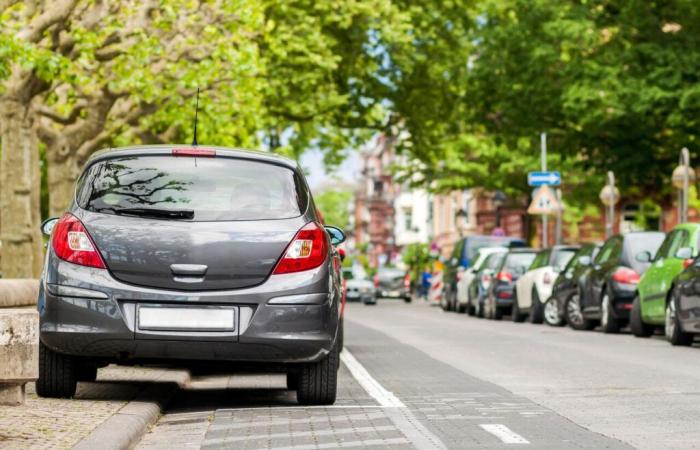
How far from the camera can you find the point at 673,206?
231 feet

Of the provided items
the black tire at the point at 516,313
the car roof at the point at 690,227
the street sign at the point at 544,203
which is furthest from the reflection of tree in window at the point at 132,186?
the street sign at the point at 544,203

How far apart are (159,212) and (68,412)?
59.9 inches

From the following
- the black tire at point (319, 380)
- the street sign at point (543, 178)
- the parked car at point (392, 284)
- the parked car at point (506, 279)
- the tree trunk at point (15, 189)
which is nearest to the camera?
the black tire at point (319, 380)

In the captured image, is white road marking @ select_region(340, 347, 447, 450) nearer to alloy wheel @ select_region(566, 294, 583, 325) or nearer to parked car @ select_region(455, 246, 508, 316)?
alloy wheel @ select_region(566, 294, 583, 325)

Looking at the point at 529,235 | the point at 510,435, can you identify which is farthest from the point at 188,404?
the point at 529,235

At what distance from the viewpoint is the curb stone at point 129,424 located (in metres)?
9.01

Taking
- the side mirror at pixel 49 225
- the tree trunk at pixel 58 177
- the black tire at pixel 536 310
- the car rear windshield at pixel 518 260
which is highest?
the tree trunk at pixel 58 177

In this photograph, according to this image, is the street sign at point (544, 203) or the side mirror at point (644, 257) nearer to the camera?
the side mirror at point (644, 257)

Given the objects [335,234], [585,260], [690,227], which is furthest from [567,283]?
[335,234]

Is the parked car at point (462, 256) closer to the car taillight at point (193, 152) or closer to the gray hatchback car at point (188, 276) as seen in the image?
the car taillight at point (193, 152)

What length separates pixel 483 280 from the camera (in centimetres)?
3828

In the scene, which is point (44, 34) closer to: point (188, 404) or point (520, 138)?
point (188, 404)

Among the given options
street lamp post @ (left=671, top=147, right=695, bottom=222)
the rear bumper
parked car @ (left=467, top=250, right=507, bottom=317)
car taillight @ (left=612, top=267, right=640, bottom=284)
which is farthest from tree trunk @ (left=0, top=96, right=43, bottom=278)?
the rear bumper

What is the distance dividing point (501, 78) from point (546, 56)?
5.97ft
